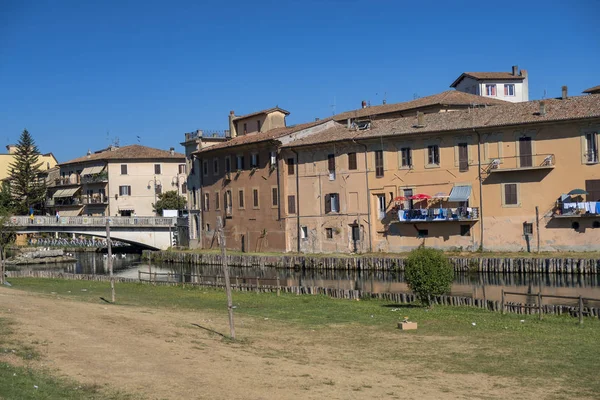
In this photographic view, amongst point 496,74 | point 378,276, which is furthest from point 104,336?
point 496,74

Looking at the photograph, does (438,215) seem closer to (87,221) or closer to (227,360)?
(87,221)

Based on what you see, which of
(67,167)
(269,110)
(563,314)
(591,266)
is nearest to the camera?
(563,314)

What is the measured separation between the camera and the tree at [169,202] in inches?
4065

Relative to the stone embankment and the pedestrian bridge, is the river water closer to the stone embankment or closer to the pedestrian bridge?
the stone embankment

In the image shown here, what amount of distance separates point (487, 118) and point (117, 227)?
39.5 m

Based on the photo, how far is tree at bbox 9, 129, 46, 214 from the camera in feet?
386

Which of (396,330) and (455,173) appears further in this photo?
(455,173)

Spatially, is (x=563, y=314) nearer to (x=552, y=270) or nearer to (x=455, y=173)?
(x=552, y=270)

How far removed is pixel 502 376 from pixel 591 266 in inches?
1294

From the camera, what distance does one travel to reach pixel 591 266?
161 feet

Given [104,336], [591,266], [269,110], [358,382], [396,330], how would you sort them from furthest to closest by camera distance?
[269,110] → [591,266] → [396,330] → [104,336] → [358,382]

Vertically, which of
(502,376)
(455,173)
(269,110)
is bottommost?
(502,376)

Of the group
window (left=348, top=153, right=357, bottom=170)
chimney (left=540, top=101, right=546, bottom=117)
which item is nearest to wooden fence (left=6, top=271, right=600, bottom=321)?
window (left=348, top=153, right=357, bottom=170)

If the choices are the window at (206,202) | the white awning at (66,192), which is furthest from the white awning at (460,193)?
the white awning at (66,192)
